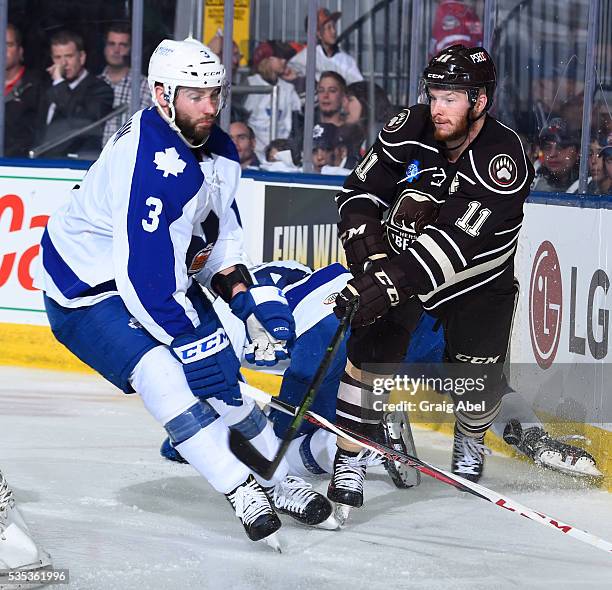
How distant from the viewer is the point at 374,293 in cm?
302

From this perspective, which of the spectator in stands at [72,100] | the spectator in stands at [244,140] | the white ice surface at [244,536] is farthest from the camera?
the spectator in stands at [72,100]

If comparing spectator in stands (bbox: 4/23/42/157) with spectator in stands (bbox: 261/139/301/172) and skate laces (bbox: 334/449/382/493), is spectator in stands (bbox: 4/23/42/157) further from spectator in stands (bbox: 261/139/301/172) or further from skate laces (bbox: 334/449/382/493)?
skate laces (bbox: 334/449/382/493)

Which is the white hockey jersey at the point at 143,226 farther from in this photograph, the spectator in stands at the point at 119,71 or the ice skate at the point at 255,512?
the spectator in stands at the point at 119,71

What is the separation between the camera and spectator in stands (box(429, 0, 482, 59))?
4.90m

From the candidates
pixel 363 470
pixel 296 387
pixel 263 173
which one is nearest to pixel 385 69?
pixel 263 173

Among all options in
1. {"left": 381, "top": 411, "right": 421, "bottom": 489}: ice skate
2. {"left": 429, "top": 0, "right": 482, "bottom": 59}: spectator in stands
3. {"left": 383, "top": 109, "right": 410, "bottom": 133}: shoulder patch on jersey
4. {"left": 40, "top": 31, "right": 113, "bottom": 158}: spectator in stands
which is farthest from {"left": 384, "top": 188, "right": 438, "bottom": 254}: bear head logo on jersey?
{"left": 40, "top": 31, "right": 113, "bottom": 158}: spectator in stands

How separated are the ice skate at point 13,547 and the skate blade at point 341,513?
762 millimetres

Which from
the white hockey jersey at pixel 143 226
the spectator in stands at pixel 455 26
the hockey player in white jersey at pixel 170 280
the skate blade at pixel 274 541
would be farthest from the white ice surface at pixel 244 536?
the spectator in stands at pixel 455 26

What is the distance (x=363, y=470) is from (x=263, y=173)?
199 cm

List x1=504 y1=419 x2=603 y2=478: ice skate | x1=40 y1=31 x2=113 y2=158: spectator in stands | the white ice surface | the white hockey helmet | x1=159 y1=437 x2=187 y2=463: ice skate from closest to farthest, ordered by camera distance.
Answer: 1. the white ice surface
2. the white hockey helmet
3. x1=504 y1=419 x2=603 y2=478: ice skate
4. x1=159 y1=437 x2=187 y2=463: ice skate
5. x1=40 y1=31 x2=113 y2=158: spectator in stands

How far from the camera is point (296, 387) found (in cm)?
358

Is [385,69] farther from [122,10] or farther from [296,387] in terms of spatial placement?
[296,387]

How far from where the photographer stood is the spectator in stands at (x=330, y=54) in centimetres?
524

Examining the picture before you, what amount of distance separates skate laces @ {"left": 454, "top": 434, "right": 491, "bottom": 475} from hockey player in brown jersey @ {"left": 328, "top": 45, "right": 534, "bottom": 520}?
170 millimetres
